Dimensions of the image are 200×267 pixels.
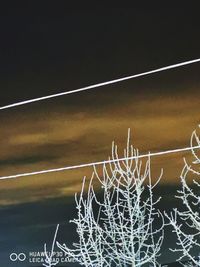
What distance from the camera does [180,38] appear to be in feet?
17.1

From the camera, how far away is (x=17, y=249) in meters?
5.73

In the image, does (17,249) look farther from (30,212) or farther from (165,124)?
(165,124)

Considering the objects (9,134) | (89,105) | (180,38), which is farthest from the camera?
(9,134)

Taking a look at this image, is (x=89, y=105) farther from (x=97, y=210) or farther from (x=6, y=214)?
(x=6, y=214)

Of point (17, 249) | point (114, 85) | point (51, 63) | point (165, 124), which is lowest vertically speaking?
point (17, 249)

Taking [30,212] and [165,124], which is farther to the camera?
[30,212]

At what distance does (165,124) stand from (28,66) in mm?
1469

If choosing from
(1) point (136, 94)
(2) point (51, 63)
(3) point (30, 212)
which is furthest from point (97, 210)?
(2) point (51, 63)

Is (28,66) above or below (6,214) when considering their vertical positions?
above

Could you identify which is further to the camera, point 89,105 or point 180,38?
point 89,105

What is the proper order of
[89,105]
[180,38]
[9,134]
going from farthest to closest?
[9,134], [89,105], [180,38]

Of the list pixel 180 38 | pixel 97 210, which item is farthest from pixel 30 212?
pixel 180 38

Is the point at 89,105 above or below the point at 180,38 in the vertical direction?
below

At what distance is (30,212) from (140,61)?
1.66 m
